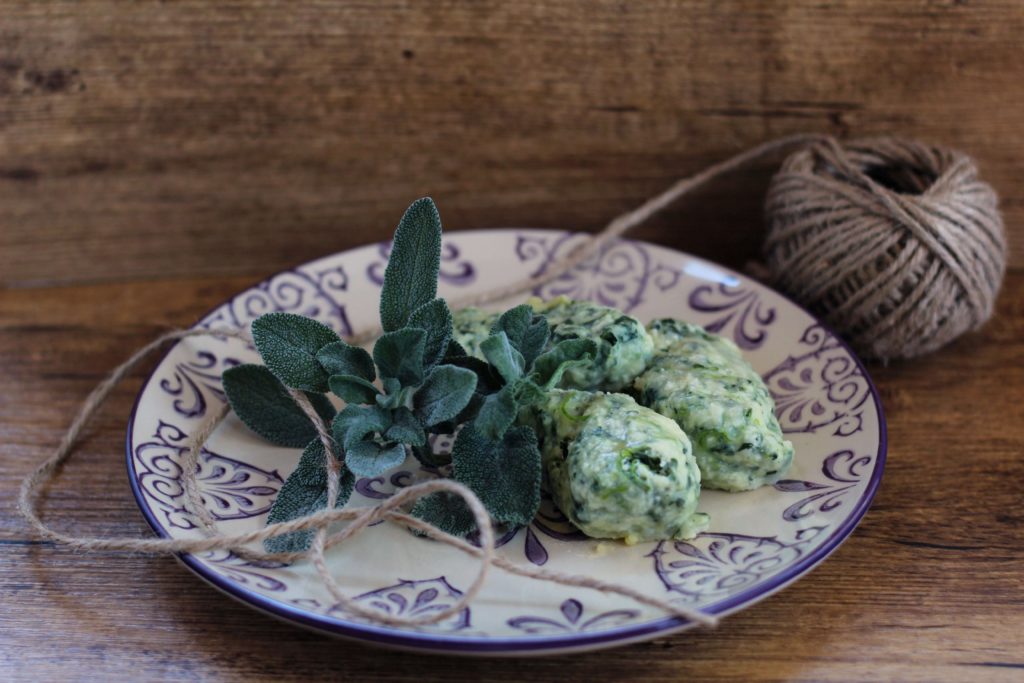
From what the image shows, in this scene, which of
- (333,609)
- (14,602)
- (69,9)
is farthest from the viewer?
(69,9)

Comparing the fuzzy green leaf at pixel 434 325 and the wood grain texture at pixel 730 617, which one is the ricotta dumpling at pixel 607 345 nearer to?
the fuzzy green leaf at pixel 434 325

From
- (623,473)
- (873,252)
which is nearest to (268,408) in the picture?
(623,473)

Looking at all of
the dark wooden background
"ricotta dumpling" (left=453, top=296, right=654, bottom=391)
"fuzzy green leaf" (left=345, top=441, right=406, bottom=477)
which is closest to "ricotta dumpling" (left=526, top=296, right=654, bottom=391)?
"ricotta dumpling" (left=453, top=296, right=654, bottom=391)

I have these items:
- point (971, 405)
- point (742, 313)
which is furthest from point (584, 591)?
point (971, 405)

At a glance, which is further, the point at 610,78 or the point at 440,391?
the point at 610,78

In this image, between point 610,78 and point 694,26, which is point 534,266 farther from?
point 694,26

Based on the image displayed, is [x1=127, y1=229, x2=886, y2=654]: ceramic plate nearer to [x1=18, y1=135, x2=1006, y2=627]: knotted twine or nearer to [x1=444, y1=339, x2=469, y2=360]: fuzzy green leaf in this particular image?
[x1=18, y1=135, x2=1006, y2=627]: knotted twine

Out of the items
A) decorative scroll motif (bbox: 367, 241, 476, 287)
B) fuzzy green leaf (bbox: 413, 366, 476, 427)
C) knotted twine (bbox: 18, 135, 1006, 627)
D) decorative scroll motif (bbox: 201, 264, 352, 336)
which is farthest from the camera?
decorative scroll motif (bbox: 367, 241, 476, 287)
